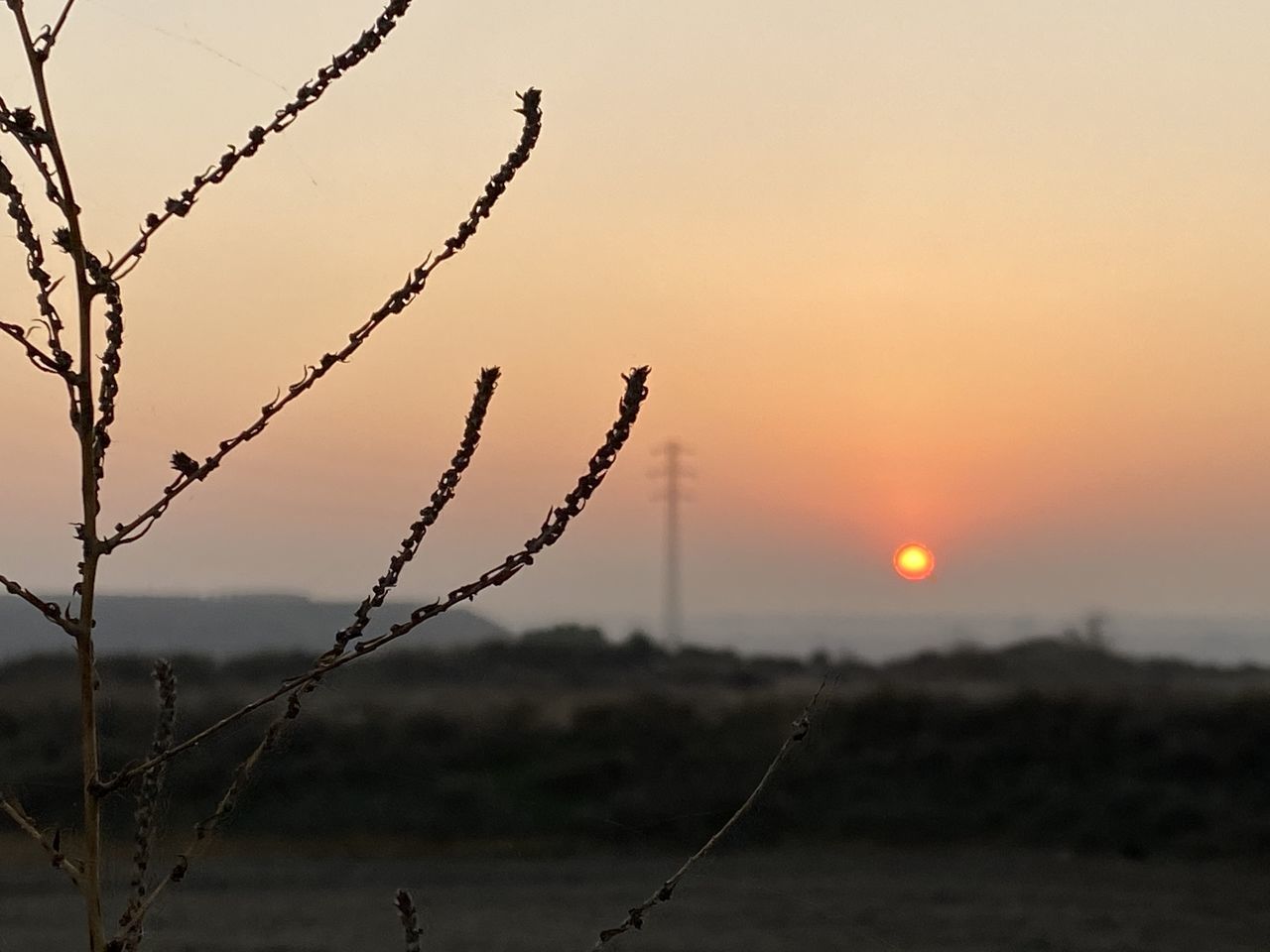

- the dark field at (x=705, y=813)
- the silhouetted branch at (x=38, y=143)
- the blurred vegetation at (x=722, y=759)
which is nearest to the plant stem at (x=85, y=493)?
the silhouetted branch at (x=38, y=143)

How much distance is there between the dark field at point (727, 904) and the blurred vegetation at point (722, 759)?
2.95ft

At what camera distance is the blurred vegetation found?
18844 millimetres

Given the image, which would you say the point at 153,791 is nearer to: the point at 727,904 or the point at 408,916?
the point at 408,916

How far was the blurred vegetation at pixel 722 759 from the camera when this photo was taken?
1884 cm

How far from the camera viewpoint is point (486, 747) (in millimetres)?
22391

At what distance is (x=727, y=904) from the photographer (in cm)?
1471

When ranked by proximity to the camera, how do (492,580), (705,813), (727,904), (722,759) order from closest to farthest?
(492,580)
(705,813)
(727,904)
(722,759)

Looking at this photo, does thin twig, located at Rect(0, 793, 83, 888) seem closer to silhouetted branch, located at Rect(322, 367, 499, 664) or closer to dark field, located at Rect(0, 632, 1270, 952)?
silhouetted branch, located at Rect(322, 367, 499, 664)

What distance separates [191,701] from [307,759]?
2.42m

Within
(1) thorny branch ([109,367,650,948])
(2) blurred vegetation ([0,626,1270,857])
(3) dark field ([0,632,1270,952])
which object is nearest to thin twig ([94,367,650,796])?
(1) thorny branch ([109,367,650,948])

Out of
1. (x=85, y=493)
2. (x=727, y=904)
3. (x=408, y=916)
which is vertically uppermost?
(x=85, y=493)


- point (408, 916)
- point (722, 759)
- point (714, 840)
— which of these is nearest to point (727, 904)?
point (722, 759)

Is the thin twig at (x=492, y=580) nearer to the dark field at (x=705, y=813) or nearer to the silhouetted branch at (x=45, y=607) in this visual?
the silhouetted branch at (x=45, y=607)

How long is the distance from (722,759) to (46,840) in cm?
2044
